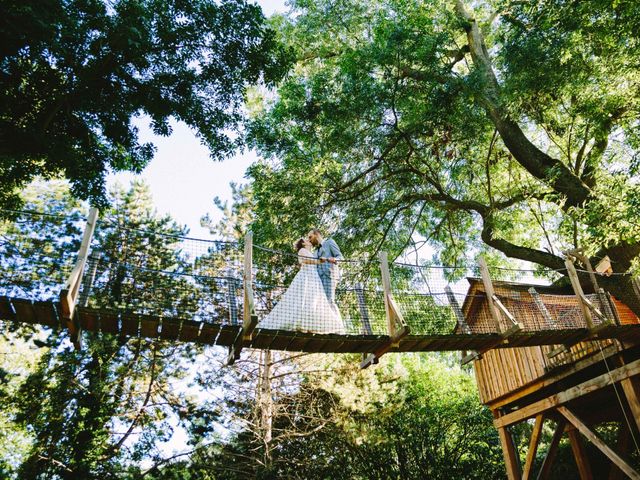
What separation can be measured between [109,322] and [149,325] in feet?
1.14

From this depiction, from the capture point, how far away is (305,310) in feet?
17.2

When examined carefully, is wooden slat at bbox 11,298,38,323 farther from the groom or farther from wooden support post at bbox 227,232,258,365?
the groom

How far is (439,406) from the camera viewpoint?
14328mm

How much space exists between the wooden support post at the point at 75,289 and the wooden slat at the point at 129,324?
1.23 ft

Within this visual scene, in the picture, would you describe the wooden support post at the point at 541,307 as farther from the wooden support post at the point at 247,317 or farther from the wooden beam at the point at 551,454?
the wooden support post at the point at 247,317

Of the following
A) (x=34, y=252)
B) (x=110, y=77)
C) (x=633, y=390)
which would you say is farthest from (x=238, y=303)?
(x=633, y=390)

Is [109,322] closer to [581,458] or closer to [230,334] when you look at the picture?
[230,334]

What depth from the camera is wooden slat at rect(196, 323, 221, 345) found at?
14.0 ft

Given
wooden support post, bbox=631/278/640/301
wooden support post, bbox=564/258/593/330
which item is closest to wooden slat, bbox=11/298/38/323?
wooden support post, bbox=564/258/593/330

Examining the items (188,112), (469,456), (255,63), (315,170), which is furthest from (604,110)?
(469,456)

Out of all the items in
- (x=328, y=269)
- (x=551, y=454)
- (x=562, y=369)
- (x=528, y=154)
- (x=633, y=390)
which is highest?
(x=528, y=154)

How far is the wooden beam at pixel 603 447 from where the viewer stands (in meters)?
Answer: 6.50

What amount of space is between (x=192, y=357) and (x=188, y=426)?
1.62 metres

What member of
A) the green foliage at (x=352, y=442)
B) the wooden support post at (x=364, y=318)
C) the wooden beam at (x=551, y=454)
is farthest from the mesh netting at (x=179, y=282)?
the wooden beam at (x=551, y=454)
